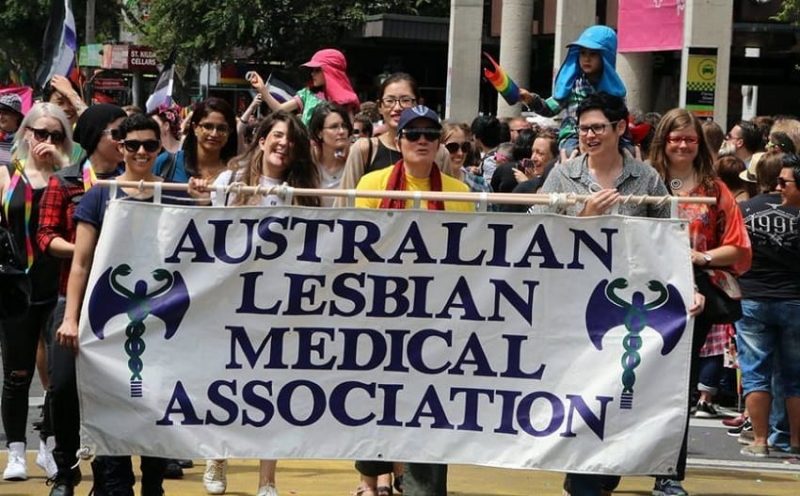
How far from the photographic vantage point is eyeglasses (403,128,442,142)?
709 centimetres

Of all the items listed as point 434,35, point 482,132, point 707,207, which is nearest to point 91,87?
point 434,35

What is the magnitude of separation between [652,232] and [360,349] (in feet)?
4.17

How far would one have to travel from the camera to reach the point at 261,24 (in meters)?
43.9

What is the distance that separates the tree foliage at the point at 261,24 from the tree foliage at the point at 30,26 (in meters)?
16.3

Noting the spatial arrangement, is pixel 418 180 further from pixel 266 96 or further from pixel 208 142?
pixel 266 96

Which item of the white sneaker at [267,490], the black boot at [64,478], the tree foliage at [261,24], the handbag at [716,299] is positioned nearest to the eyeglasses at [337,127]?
the white sneaker at [267,490]

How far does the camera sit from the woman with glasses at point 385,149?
Result: 8.12m

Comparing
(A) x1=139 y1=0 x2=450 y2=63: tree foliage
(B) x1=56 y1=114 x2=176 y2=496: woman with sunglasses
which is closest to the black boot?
(B) x1=56 y1=114 x2=176 y2=496: woman with sunglasses

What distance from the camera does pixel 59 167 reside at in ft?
28.6

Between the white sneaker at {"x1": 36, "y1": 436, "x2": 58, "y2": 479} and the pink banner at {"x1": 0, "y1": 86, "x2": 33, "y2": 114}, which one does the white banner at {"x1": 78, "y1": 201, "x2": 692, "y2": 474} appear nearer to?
the white sneaker at {"x1": 36, "y1": 436, "x2": 58, "y2": 479}

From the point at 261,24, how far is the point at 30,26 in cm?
2606

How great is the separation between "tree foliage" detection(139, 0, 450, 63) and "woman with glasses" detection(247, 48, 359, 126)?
105ft

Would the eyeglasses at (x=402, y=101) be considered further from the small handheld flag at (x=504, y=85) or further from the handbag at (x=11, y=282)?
the small handheld flag at (x=504, y=85)

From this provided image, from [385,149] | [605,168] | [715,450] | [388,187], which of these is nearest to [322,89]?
[385,149]
